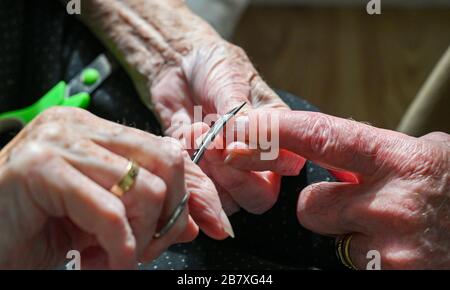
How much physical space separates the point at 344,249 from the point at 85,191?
318 mm

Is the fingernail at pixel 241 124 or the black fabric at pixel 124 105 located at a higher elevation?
the fingernail at pixel 241 124

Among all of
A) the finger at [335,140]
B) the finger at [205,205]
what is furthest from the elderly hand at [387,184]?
the finger at [205,205]

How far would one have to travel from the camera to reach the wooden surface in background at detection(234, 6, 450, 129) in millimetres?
1922

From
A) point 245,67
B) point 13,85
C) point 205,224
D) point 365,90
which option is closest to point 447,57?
point 245,67

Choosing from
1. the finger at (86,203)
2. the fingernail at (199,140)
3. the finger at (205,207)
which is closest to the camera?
the finger at (86,203)

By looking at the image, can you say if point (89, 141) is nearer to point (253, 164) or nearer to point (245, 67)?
point (253, 164)

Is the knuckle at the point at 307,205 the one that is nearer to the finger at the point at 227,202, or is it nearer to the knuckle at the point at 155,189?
the finger at the point at 227,202

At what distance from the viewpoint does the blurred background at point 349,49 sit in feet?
6.31

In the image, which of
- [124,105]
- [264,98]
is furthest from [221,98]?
[124,105]

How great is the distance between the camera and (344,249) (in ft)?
2.33

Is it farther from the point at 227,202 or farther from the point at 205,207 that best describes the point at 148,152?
the point at 227,202

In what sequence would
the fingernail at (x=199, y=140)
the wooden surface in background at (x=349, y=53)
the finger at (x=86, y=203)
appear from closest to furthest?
1. the finger at (x=86, y=203)
2. the fingernail at (x=199, y=140)
3. the wooden surface in background at (x=349, y=53)

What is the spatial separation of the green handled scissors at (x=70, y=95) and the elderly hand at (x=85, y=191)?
32 cm

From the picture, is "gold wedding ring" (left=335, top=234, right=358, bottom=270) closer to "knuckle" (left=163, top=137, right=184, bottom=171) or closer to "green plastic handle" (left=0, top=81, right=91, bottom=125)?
"knuckle" (left=163, top=137, right=184, bottom=171)
